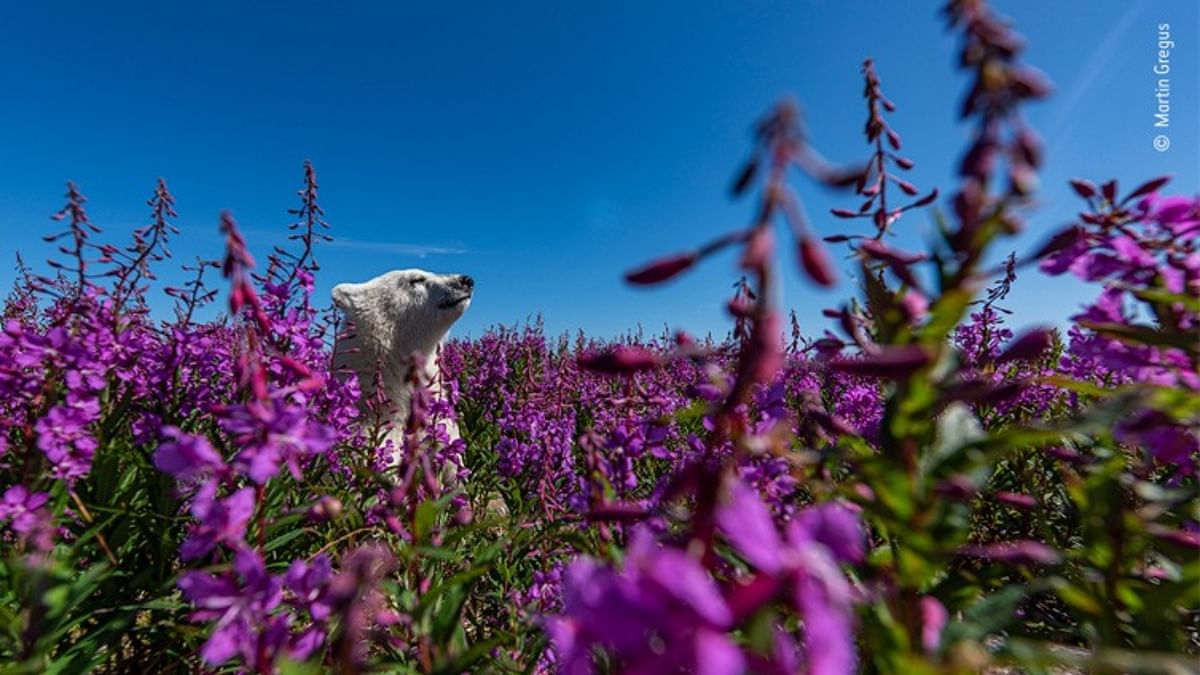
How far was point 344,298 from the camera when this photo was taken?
586 centimetres

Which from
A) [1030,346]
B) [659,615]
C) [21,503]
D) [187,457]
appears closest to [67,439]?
[21,503]

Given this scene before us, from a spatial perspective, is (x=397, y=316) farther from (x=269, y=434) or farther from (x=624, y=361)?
(x=624, y=361)

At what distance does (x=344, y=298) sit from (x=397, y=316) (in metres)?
0.58

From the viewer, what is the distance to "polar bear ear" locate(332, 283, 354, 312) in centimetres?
583

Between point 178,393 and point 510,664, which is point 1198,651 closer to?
point 510,664

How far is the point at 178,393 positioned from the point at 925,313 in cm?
363

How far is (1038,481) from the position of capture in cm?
343

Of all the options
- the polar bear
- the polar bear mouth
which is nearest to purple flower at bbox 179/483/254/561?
the polar bear

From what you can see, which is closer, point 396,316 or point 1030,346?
point 1030,346

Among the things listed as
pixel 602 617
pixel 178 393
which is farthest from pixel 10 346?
pixel 602 617

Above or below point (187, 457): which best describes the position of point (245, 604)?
below

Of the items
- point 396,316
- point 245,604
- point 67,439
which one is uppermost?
point 396,316

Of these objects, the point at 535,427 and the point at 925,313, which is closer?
the point at 925,313

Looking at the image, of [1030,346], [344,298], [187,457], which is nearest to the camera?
[1030,346]
